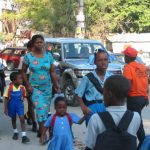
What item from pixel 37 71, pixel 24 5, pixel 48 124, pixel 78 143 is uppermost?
pixel 24 5

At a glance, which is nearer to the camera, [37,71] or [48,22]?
[37,71]

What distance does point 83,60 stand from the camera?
1377 cm

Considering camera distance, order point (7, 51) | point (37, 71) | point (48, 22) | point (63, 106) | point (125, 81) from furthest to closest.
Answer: point (48, 22), point (7, 51), point (37, 71), point (63, 106), point (125, 81)

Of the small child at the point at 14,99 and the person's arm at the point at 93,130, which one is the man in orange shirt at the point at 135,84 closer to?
the small child at the point at 14,99

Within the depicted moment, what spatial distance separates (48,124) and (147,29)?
130ft

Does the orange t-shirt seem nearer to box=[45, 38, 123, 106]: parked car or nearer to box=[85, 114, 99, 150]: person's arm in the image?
box=[85, 114, 99, 150]: person's arm

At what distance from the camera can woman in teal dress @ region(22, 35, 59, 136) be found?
7.53 meters

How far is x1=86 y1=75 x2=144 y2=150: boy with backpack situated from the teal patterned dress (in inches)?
166

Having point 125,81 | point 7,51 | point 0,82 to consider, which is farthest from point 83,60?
point 7,51

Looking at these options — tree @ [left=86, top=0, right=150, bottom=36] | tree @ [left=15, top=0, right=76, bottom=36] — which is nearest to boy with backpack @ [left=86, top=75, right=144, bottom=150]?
tree @ [left=15, top=0, right=76, bottom=36]

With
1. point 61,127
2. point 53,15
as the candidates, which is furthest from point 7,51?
point 61,127

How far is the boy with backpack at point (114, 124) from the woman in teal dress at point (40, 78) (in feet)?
13.9

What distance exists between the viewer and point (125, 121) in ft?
10.9

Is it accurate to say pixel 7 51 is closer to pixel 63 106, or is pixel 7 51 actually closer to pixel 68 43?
pixel 68 43
